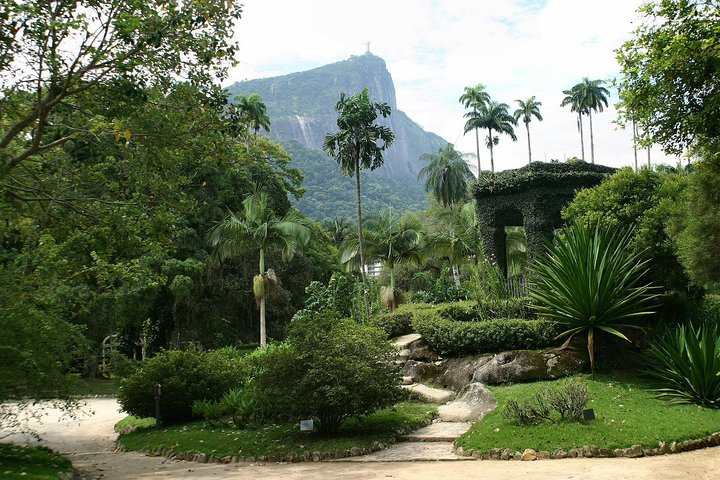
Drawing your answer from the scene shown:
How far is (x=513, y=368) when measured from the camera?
1300 cm

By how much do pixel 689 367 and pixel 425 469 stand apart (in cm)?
532

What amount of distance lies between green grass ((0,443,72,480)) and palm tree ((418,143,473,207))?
1456 inches

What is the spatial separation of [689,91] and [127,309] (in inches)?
857

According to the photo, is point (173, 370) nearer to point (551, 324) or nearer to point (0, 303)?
point (0, 303)

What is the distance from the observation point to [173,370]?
567 inches

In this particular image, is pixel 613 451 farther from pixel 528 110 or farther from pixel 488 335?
pixel 528 110

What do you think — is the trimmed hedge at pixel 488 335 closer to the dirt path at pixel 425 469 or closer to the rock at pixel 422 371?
the rock at pixel 422 371

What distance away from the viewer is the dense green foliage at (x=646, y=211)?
42.4 feet

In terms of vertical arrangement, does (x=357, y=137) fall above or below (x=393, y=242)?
above

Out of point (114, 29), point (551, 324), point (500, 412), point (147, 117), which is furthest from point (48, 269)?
point (551, 324)

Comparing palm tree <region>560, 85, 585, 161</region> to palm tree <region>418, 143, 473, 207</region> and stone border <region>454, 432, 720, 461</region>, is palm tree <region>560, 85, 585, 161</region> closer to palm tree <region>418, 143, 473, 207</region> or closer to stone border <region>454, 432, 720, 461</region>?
palm tree <region>418, 143, 473, 207</region>

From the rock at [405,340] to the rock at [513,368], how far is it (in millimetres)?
3482

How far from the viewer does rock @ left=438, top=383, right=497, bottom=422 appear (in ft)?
37.4

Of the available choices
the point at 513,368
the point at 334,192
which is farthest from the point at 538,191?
the point at 334,192
